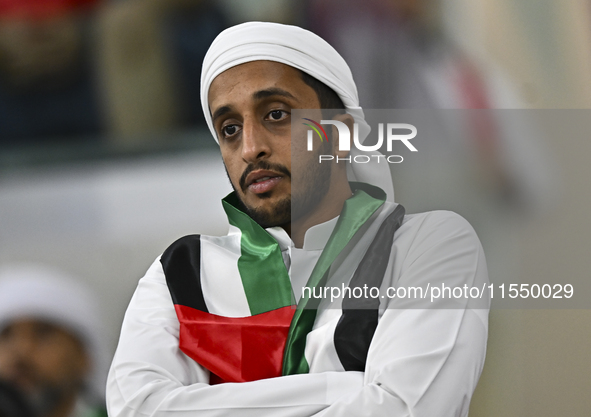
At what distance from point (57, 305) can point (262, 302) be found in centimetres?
112

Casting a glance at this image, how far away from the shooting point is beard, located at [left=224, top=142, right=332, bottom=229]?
1.72 metres

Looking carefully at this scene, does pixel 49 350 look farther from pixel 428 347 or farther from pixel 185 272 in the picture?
pixel 428 347

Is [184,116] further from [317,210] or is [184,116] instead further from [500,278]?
[500,278]

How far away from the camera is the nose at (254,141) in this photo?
1673mm

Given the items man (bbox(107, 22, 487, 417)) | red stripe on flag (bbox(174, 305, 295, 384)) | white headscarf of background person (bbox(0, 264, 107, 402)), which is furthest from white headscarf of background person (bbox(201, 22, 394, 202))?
white headscarf of background person (bbox(0, 264, 107, 402))

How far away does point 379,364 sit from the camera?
1.37m

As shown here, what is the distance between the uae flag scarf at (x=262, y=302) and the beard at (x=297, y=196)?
0.16ft

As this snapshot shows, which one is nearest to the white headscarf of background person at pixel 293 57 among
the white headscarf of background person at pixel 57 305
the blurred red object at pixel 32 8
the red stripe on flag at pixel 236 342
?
the red stripe on flag at pixel 236 342

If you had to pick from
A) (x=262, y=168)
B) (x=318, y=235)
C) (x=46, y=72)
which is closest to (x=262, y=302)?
(x=318, y=235)

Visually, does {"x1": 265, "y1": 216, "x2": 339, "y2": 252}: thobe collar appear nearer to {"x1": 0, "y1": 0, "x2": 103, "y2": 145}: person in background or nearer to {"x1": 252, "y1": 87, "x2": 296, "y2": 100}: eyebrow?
{"x1": 252, "y1": 87, "x2": 296, "y2": 100}: eyebrow

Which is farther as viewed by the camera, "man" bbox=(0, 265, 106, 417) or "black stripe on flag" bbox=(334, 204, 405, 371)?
"man" bbox=(0, 265, 106, 417)

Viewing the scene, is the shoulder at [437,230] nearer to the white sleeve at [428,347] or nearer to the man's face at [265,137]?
the white sleeve at [428,347]

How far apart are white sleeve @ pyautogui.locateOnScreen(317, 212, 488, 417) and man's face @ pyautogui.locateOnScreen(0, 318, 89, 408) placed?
4.52 feet

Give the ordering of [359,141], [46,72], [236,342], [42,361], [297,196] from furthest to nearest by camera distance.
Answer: [46,72]
[42,361]
[359,141]
[297,196]
[236,342]
